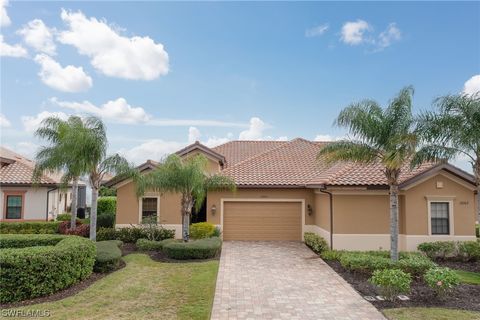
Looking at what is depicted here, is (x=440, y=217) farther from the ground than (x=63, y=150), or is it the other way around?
(x=63, y=150)

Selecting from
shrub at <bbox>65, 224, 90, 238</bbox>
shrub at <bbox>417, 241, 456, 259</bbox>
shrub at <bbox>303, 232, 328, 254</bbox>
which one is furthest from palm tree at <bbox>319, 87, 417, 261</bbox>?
shrub at <bbox>65, 224, 90, 238</bbox>

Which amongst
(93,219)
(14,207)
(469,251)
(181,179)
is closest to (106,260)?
(93,219)

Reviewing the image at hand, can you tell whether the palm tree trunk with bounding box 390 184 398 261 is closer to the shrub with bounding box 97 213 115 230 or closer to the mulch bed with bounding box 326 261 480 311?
the mulch bed with bounding box 326 261 480 311

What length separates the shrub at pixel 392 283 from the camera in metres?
8.43

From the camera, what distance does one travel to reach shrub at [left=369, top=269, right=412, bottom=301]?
8.43m

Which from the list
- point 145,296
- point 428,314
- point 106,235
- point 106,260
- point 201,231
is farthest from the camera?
point 106,235

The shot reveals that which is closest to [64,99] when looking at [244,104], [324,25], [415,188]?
[244,104]

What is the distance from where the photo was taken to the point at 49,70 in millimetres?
13969

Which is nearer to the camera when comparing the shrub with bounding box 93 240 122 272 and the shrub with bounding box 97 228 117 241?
the shrub with bounding box 93 240 122 272

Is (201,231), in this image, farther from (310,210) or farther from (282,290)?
(282,290)

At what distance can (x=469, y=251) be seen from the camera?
14.0m

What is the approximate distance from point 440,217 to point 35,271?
15.9 meters

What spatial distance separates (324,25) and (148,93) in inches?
384

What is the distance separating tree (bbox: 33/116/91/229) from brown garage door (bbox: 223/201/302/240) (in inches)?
320
